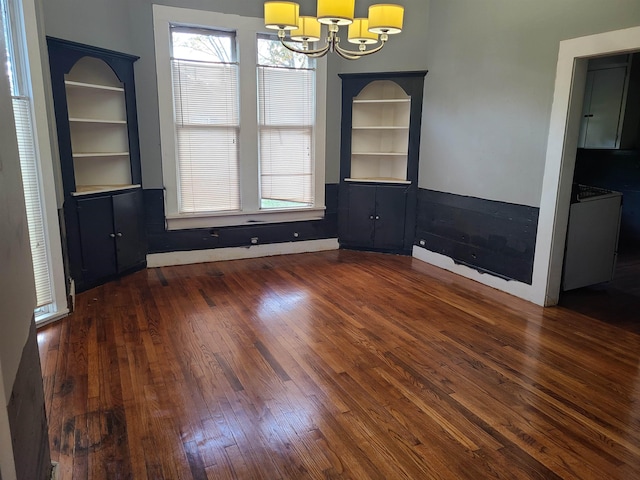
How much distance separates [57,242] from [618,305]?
195 inches

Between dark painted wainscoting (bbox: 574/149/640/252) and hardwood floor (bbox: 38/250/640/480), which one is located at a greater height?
dark painted wainscoting (bbox: 574/149/640/252)

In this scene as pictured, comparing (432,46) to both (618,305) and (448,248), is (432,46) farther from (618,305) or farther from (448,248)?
(618,305)

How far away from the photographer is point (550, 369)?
304 centimetres

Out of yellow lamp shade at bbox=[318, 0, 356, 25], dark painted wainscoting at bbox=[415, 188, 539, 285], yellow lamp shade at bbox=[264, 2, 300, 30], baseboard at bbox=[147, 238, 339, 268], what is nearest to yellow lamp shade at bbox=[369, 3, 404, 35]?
yellow lamp shade at bbox=[318, 0, 356, 25]

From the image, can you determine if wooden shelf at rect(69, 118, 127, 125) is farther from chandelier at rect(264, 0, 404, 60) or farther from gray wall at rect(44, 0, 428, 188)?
chandelier at rect(264, 0, 404, 60)

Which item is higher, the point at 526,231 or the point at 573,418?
the point at 526,231

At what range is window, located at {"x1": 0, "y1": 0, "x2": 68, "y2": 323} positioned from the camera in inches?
128

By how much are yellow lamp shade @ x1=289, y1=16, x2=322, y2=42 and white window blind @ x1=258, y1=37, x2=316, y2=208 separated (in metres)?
1.89

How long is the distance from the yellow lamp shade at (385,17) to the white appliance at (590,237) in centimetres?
238

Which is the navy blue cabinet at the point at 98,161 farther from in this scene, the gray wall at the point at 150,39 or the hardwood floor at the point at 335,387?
the hardwood floor at the point at 335,387

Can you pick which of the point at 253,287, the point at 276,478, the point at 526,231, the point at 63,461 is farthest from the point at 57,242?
the point at 526,231

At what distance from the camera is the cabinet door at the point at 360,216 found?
19.5 feet

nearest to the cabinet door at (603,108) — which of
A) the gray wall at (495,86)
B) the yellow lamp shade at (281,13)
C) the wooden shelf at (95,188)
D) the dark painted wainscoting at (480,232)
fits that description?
the gray wall at (495,86)

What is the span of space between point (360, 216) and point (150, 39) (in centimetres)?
319
